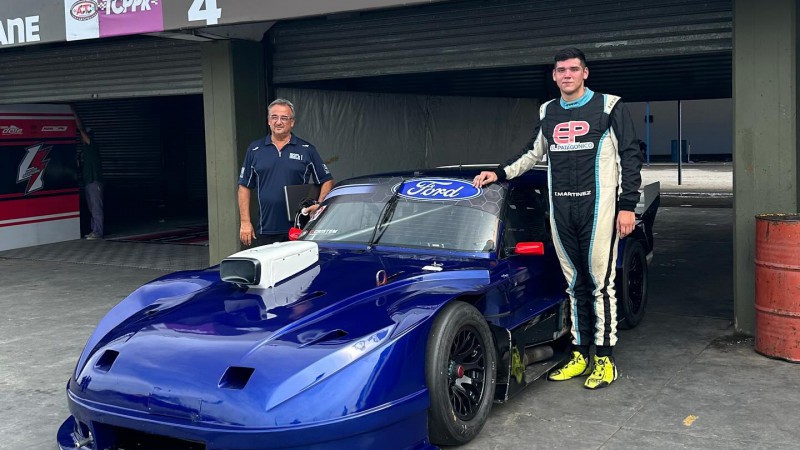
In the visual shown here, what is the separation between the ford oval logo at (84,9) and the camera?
25.0 ft

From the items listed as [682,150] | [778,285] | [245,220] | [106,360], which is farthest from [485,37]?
[682,150]

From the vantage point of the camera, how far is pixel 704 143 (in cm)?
3509

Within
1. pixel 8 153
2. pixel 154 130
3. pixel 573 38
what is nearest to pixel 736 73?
pixel 573 38

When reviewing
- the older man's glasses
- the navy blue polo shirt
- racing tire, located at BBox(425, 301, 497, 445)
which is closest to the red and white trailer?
the navy blue polo shirt

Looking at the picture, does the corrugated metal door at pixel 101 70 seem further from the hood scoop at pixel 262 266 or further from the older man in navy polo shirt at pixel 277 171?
the hood scoop at pixel 262 266

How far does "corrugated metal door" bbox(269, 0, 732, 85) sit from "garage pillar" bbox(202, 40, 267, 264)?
0.37 m

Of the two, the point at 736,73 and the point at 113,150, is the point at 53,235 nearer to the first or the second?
the point at 113,150

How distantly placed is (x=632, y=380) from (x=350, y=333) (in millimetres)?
2222

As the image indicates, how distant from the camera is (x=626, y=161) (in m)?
4.65

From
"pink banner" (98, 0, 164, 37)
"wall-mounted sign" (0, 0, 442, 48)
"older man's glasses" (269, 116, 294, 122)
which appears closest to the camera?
"older man's glasses" (269, 116, 294, 122)

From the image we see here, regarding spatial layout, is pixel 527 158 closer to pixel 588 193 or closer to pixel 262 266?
pixel 588 193

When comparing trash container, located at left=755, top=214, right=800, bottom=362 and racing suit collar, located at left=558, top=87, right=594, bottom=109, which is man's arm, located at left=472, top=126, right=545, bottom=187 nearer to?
racing suit collar, located at left=558, top=87, right=594, bottom=109

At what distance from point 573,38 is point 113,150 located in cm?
1341

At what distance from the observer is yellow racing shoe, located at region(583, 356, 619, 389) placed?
4691 millimetres
